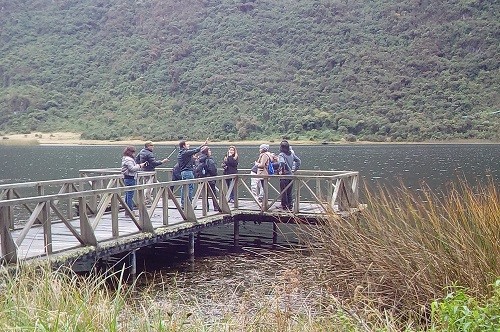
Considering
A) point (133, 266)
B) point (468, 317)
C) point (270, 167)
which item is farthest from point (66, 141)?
point (468, 317)

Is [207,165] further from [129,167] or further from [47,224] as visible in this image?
[47,224]

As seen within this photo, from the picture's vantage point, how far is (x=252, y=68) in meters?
103

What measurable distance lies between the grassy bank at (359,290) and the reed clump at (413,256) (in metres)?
0.01

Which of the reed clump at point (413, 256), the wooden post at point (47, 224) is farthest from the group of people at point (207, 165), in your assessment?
the reed clump at point (413, 256)

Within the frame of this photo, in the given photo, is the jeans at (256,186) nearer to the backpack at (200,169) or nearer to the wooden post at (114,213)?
the backpack at (200,169)

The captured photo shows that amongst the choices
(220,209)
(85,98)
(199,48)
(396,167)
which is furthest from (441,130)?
(220,209)

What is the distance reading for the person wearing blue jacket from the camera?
49.0 feet

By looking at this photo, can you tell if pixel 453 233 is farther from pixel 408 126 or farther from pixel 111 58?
pixel 111 58

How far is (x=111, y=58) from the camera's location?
113 metres

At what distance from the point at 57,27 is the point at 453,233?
12540cm

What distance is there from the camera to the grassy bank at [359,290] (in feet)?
15.7

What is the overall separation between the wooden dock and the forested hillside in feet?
214

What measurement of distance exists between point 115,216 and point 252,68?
9372 cm

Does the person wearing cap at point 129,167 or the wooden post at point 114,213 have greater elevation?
the person wearing cap at point 129,167
